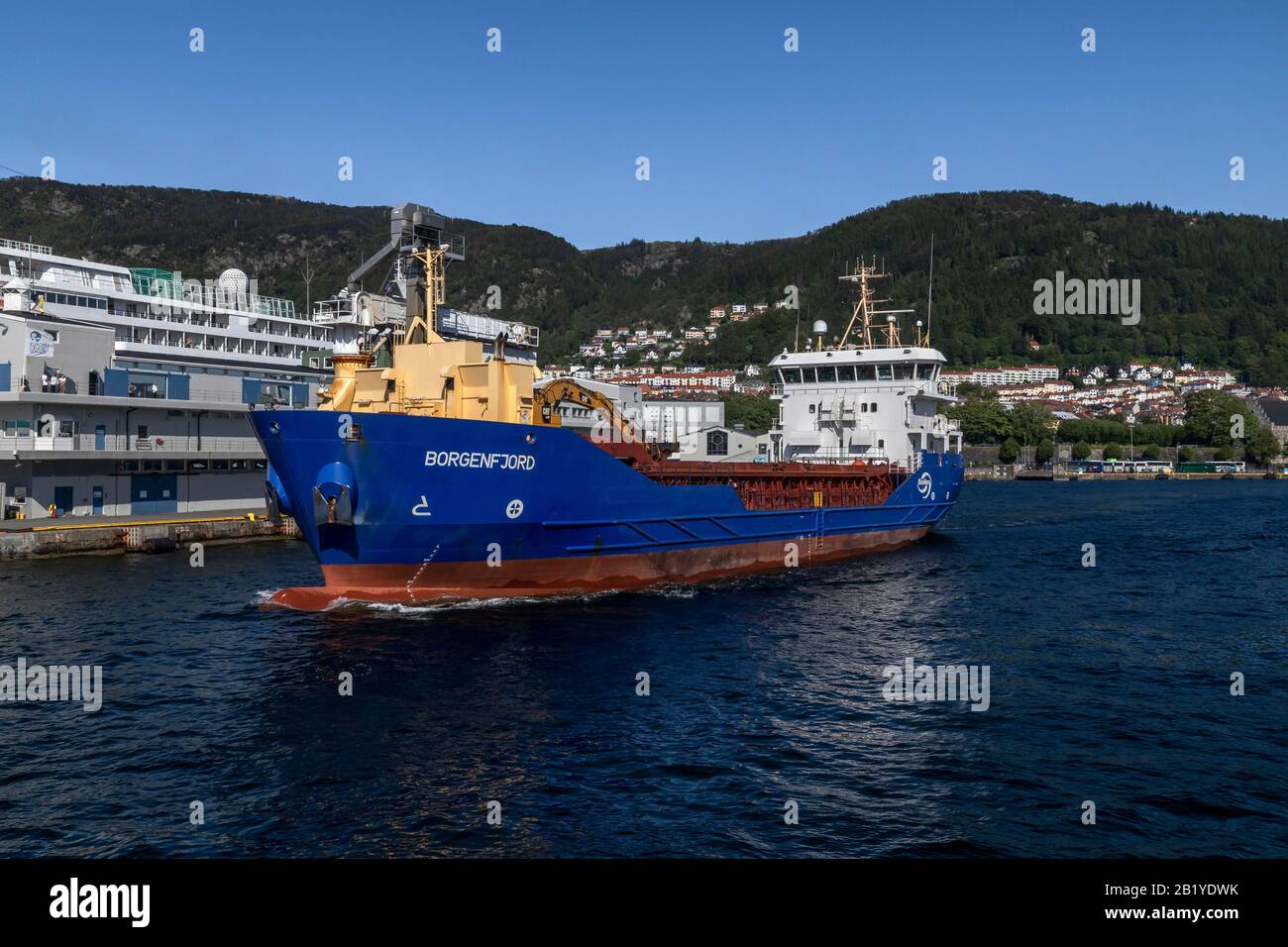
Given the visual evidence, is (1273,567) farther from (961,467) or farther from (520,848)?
(520,848)

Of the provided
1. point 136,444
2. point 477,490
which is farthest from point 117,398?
point 477,490

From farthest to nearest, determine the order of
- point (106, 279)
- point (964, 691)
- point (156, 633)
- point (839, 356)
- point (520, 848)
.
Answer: point (106, 279) < point (839, 356) < point (156, 633) < point (964, 691) < point (520, 848)

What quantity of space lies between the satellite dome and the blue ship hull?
43614 mm

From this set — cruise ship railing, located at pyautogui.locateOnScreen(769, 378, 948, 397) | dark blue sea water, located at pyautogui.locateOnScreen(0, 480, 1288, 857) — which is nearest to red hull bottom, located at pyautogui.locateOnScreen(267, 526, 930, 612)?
dark blue sea water, located at pyautogui.locateOnScreen(0, 480, 1288, 857)

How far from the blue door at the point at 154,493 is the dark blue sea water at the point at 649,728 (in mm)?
12032

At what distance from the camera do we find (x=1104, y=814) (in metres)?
10.3

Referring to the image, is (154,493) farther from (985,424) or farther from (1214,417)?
(1214,417)

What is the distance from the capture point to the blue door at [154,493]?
3562 cm

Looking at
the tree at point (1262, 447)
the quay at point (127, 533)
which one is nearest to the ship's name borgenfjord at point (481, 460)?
the quay at point (127, 533)

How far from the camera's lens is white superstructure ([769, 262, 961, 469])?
120 ft

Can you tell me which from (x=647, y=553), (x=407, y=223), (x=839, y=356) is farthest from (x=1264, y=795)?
(x=839, y=356)

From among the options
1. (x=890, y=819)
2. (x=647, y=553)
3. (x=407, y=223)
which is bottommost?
(x=890, y=819)

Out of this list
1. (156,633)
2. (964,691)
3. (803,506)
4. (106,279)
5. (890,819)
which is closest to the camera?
(890,819)
